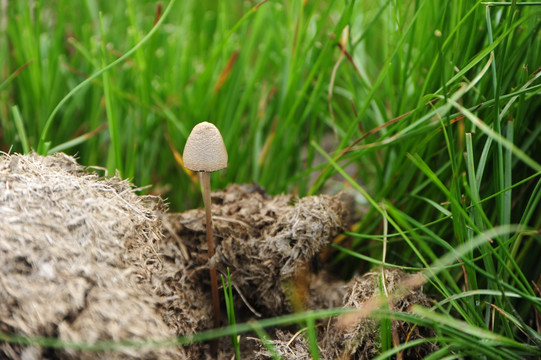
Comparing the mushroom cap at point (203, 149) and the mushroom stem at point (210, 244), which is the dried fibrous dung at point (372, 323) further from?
the mushroom cap at point (203, 149)

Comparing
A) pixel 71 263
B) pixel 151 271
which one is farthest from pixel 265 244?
pixel 71 263

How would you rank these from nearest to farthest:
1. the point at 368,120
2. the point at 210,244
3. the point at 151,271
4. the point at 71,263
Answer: the point at 71,263, the point at 151,271, the point at 210,244, the point at 368,120

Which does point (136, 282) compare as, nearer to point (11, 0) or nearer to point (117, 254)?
point (117, 254)

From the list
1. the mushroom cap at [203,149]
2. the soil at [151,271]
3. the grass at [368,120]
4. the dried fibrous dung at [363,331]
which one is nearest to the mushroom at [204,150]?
the mushroom cap at [203,149]

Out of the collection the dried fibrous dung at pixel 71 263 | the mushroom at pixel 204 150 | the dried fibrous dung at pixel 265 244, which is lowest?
the dried fibrous dung at pixel 265 244

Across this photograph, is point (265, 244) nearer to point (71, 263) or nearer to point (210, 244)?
point (210, 244)

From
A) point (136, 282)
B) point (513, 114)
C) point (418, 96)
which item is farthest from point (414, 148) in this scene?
point (136, 282)
